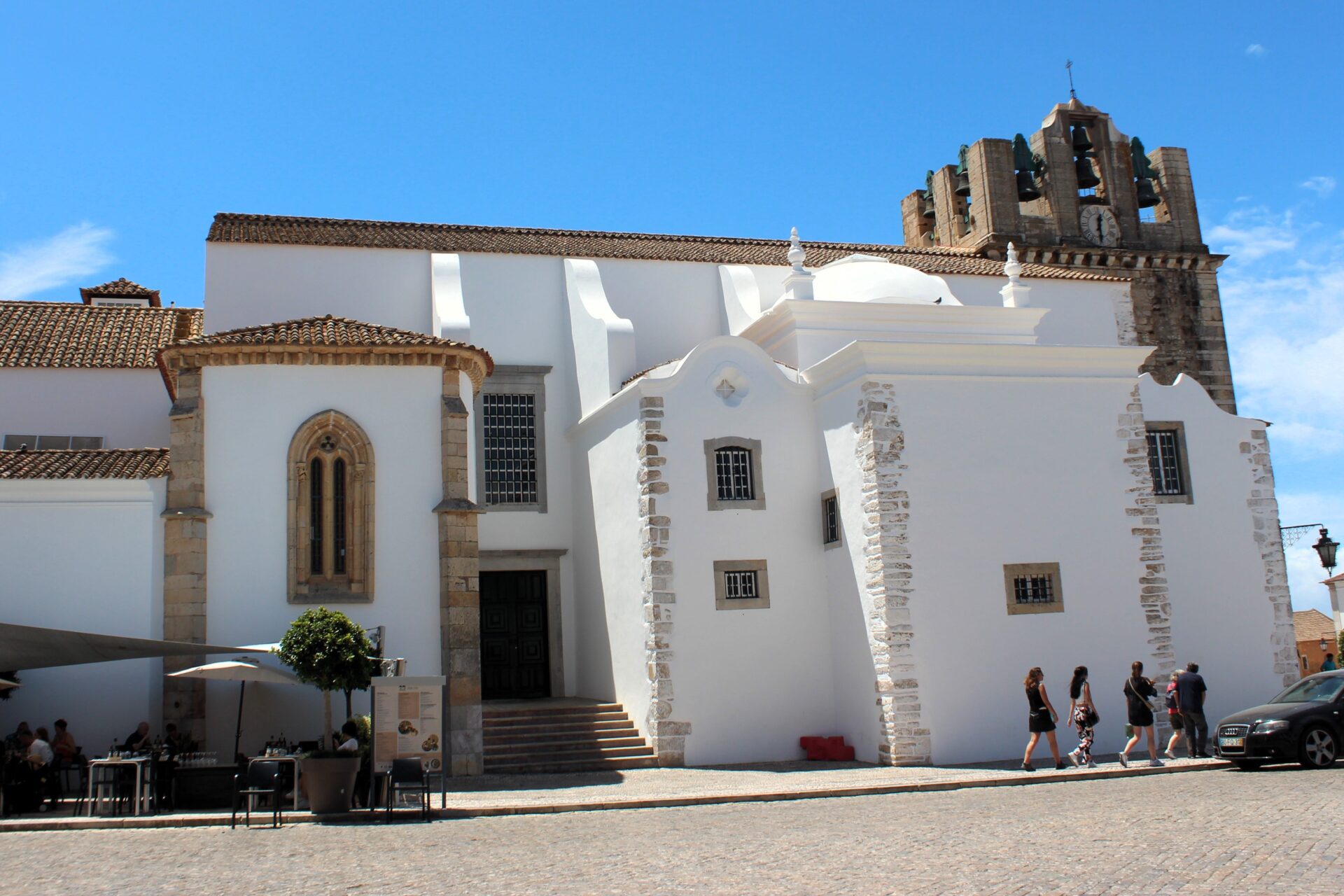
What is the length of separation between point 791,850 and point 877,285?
14.2 m

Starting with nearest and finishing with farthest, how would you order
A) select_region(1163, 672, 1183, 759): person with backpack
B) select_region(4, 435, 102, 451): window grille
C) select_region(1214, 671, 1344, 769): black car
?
select_region(1214, 671, 1344, 769): black car → select_region(1163, 672, 1183, 759): person with backpack → select_region(4, 435, 102, 451): window grille

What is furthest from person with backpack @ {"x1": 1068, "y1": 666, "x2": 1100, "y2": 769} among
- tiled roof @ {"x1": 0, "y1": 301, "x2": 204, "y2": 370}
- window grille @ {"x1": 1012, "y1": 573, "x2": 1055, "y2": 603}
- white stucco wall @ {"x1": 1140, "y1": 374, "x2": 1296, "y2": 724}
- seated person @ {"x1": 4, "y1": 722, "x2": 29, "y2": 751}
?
tiled roof @ {"x1": 0, "y1": 301, "x2": 204, "y2": 370}

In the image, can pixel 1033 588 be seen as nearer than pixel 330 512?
No

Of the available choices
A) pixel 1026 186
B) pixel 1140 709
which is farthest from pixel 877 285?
pixel 1026 186

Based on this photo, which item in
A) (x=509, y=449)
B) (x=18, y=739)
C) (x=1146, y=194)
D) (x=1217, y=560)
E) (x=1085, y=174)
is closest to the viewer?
(x=18, y=739)

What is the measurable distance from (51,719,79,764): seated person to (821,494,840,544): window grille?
1062 cm

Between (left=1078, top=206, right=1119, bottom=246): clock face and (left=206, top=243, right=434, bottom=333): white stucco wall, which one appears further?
(left=1078, top=206, right=1119, bottom=246): clock face

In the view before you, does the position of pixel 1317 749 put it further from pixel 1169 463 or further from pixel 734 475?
pixel 734 475

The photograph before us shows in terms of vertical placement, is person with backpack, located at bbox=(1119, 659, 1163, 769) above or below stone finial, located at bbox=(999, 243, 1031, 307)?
below

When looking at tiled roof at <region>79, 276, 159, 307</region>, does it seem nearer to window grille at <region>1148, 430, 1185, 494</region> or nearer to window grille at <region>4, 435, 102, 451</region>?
window grille at <region>4, 435, 102, 451</region>

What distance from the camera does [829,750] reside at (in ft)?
58.6

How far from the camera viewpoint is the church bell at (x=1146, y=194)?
1253 inches

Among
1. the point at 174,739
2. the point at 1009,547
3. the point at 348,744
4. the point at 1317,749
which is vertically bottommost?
the point at 1317,749

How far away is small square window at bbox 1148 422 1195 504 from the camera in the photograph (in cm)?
2078
